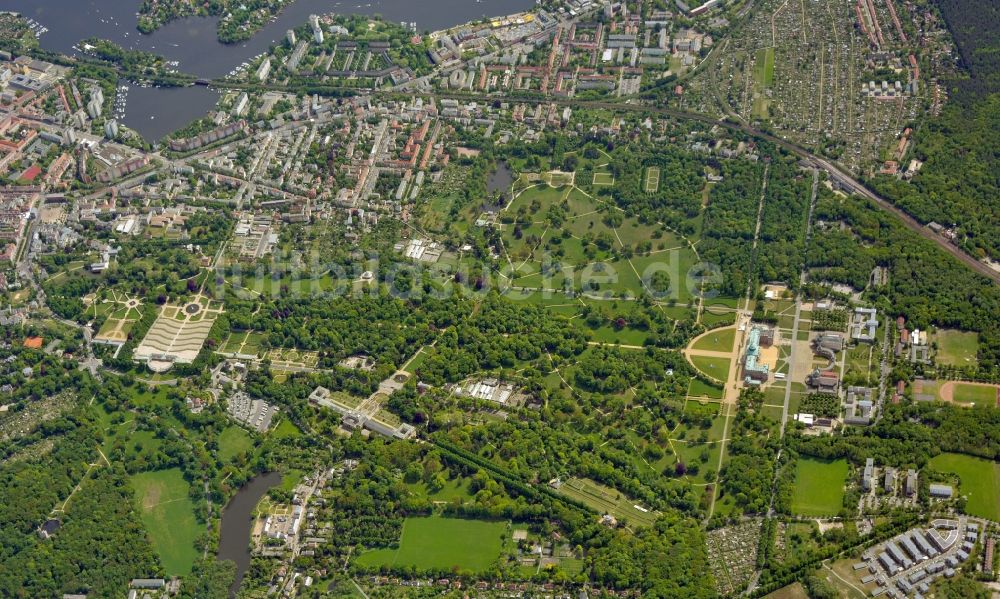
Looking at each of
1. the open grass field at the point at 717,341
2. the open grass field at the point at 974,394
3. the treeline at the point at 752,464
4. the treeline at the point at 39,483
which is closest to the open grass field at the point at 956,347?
the open grass field at the point at 974,394

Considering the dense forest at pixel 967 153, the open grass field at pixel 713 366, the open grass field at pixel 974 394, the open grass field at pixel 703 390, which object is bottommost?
the open grass field at pixel 703 390

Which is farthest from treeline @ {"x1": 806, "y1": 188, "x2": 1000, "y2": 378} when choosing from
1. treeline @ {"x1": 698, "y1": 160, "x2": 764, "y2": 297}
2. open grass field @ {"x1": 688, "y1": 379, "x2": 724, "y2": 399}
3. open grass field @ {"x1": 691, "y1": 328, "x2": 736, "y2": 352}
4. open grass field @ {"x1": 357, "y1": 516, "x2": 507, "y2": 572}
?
open grass field @ {"x1": 357, "y1": 516, "x2": 507, "y2": 572}

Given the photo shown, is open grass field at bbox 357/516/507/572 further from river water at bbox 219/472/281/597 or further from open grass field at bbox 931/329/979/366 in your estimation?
open grass field at bbox 931/329/979/366

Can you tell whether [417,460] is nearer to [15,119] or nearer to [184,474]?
[184,474]

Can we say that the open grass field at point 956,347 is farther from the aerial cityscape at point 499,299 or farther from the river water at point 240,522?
the river water at point 240,522

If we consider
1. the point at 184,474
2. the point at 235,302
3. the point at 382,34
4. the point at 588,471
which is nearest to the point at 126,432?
the point at 184,474

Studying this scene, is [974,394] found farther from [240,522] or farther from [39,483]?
[39,483]
